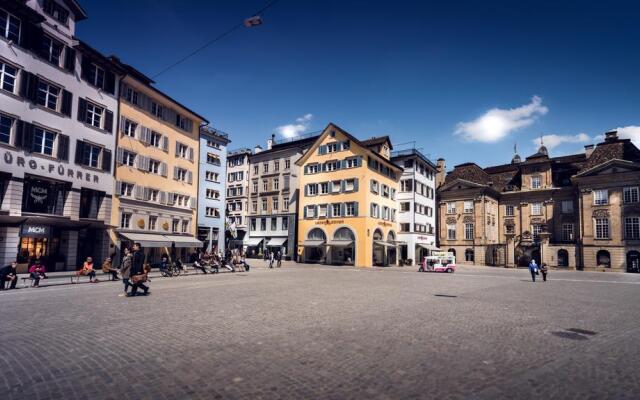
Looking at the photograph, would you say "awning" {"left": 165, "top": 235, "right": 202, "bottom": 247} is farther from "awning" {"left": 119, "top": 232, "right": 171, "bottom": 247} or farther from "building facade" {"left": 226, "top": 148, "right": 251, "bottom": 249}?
"building facade" {"left": 226, "top": 148, "right": 251, "bottom": 249}

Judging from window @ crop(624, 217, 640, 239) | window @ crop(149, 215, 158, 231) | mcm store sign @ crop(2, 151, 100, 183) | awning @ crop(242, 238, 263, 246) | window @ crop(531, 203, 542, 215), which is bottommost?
awning @ crop(242, 238, 263, 246)

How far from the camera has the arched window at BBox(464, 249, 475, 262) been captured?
60.4m

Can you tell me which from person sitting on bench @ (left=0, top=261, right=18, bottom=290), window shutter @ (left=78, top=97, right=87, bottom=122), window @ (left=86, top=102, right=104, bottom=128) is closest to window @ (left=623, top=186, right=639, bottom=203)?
window @ (left=86, top=102, right=104, bottom=128)

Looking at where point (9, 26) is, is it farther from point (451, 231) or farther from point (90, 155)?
point (451, 231)

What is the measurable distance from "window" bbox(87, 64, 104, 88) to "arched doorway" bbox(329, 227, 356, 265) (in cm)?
2976

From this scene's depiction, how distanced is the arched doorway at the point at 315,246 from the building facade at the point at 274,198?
2659mm

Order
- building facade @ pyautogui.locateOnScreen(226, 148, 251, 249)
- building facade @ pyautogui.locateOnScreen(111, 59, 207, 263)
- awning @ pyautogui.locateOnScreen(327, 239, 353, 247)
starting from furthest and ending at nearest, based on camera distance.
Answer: building facade @ pyautogui.locateOnScreen(226, 148, 251, 249)
awning @ pyautogui.locateOnScreen(327, 239, 353, 247)
building facade @ pyautogui.locateOnScreen(111, 59, 207, 263)

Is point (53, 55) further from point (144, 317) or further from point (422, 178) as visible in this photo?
point (422, 178)

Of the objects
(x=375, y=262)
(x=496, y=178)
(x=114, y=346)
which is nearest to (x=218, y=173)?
(x=375, y=262)

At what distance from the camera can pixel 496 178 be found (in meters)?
67.8

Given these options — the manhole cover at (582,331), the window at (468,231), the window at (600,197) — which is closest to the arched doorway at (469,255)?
the window at (468,231)

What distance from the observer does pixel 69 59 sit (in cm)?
2736

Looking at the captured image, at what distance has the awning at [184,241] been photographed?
36062 mm

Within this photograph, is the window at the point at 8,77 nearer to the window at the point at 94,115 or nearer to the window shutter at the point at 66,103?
the window shutter at the point at 66,103
